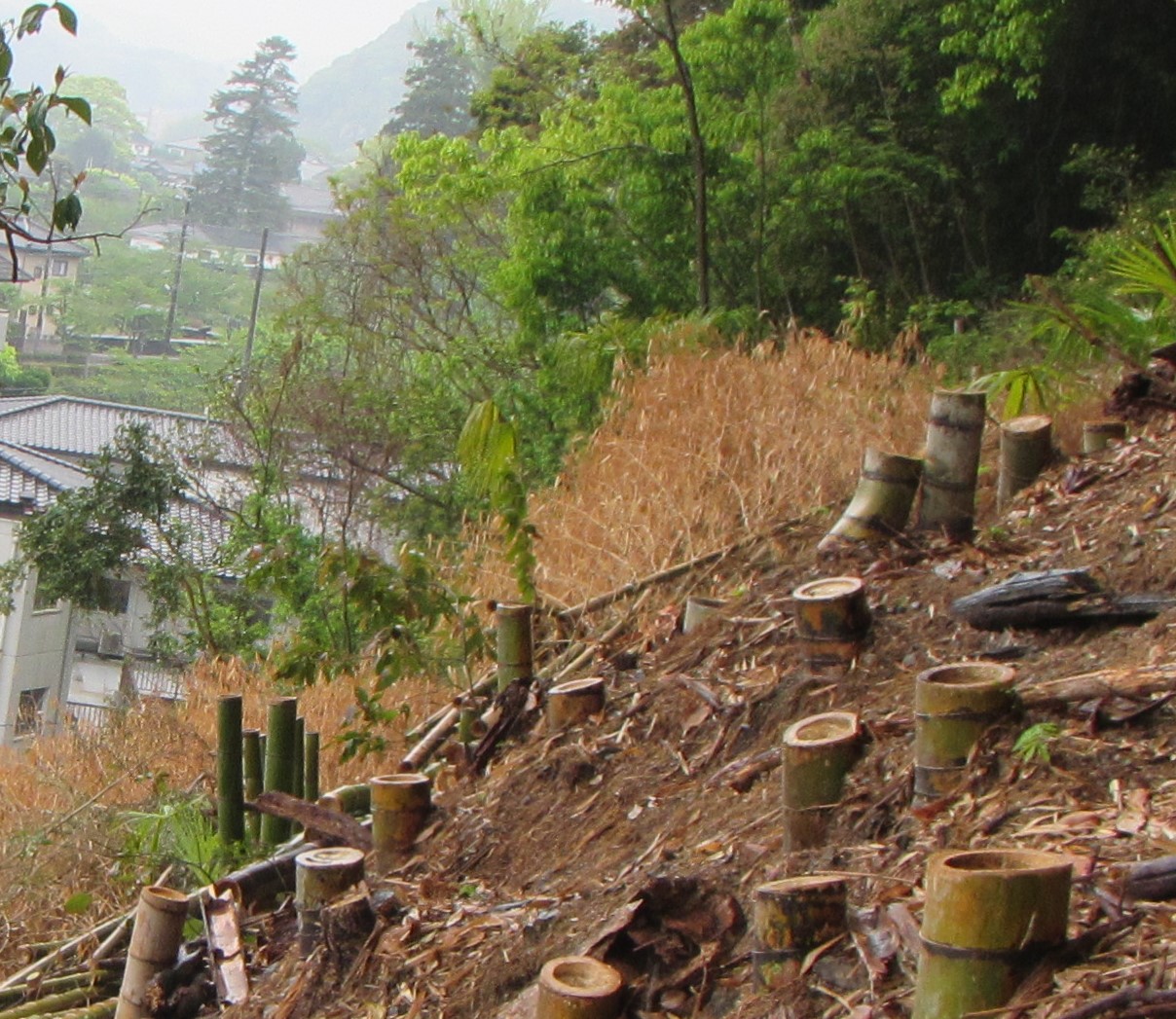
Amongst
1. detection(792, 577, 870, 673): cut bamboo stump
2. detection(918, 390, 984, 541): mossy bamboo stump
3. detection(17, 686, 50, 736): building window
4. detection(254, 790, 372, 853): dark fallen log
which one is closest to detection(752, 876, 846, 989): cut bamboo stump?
detection(792, 577, 870, 673): cut bamboo stump

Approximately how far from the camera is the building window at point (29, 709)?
15.1 m

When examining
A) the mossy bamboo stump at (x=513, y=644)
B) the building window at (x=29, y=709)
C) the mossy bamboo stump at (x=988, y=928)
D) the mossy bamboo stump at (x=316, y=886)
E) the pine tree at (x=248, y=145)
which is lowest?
the building window at (x=29, y=709)

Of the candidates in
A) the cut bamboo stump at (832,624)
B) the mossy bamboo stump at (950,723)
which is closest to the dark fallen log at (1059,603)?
the cut bamboo stump at (832,624)

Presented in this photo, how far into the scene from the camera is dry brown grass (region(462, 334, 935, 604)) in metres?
5.40

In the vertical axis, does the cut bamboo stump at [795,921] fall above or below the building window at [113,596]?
below

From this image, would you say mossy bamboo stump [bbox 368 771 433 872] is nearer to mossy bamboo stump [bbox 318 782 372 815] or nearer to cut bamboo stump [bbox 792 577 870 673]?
mossy bamboo stump [bbox 318 782 372 815]

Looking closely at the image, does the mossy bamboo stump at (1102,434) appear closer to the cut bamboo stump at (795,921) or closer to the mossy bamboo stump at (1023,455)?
the mossy bamboo stump at (1023,455)

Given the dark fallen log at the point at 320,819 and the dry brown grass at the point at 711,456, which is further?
the dry brown grass at the point at 711,456

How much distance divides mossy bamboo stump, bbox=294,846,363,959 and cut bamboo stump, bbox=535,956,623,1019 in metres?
1.00

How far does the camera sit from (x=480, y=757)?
3.93m

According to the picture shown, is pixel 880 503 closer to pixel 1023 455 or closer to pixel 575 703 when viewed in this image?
pixel 1023 455

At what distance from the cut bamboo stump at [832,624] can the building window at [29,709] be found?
10890mm

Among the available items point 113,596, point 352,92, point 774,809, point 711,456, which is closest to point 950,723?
point 774,809

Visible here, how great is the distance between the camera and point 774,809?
2738 mm
